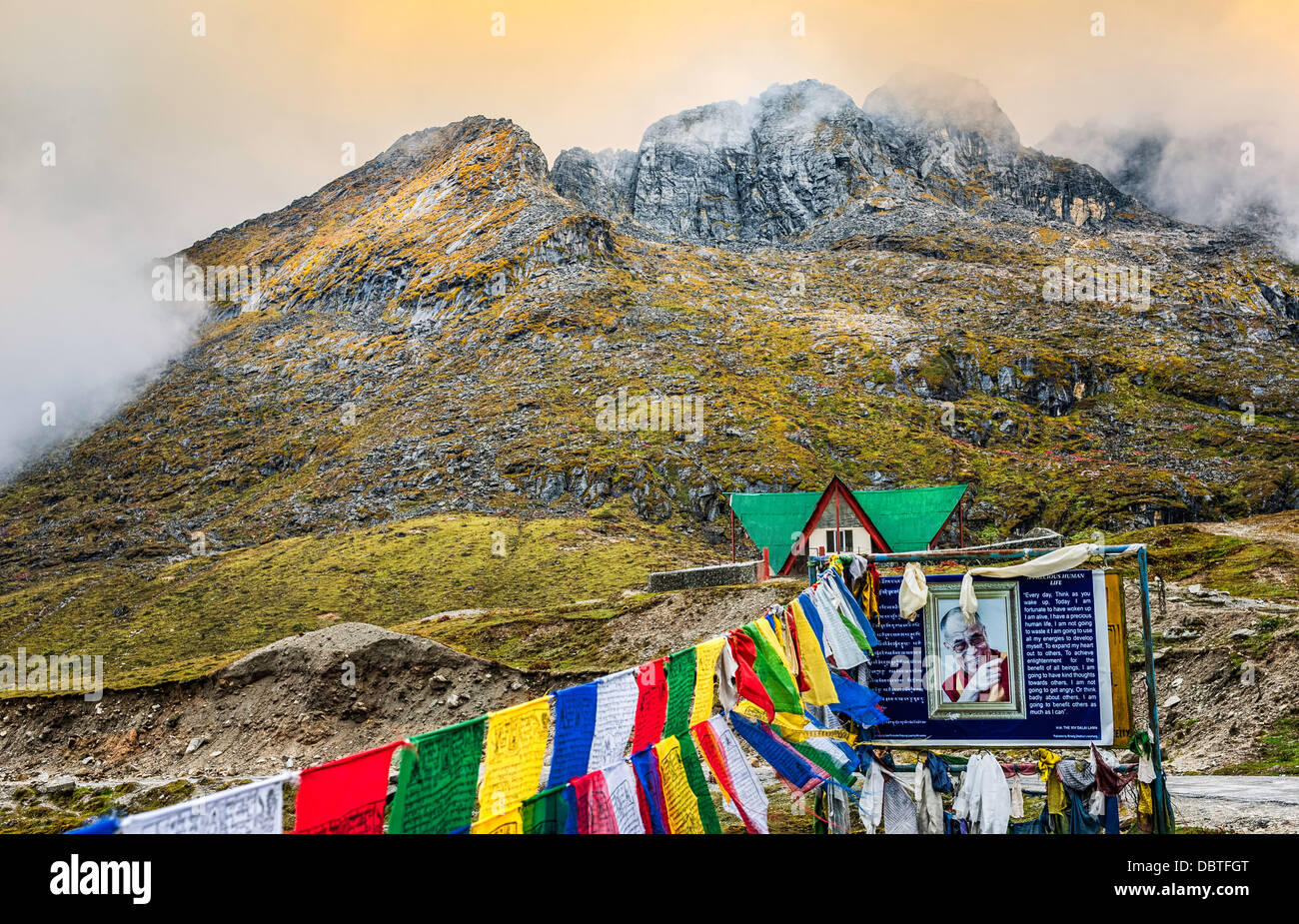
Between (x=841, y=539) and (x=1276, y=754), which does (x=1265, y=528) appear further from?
(x=1276, y=754)

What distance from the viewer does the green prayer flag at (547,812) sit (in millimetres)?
6949

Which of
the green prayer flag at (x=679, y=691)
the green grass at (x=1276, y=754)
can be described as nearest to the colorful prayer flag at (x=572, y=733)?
the green prayer flag at (x=679, y=691)

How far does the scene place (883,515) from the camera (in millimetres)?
48688

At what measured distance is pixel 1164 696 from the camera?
22.8 meters

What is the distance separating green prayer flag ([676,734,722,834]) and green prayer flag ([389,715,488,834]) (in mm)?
2607

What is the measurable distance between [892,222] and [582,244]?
76907 millimetres

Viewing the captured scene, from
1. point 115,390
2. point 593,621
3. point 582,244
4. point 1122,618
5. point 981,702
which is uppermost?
point 582,244

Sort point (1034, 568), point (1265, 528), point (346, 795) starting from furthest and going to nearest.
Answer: point (1265, 528) < point (1034, 568) < point (346, 795)

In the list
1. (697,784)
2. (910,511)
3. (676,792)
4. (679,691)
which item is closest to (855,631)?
(679,691)

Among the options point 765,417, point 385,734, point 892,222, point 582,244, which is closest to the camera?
point 385,734

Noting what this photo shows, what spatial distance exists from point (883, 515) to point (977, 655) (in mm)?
38498

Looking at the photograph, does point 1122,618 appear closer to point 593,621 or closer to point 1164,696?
point 1164,696

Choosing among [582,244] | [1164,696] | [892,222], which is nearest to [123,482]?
[582,244]

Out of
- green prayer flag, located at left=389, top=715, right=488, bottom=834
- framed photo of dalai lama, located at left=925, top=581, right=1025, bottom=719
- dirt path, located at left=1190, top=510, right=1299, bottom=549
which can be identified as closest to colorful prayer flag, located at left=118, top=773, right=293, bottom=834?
green prayer flag, located at left=389, top=715, right=488, bottom=834
